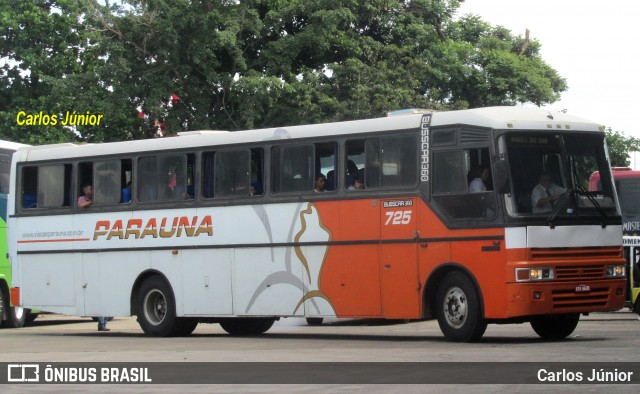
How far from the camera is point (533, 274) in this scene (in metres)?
17.1

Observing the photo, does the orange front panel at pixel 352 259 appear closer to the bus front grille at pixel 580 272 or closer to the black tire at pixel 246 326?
the bus front grille at pixel 580 272

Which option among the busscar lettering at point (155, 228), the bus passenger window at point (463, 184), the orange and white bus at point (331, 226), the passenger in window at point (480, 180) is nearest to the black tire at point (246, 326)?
the orange and white bus at point (331, 226)

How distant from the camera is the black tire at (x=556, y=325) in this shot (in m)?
18.6

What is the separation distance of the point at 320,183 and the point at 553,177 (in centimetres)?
389

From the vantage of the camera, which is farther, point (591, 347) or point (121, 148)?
point (121, 148)

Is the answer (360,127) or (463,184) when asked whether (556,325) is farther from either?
(360,127)

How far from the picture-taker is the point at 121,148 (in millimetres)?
22719

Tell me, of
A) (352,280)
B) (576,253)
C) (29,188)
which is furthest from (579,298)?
(29,188)

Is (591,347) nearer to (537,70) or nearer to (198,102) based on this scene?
(198,102)

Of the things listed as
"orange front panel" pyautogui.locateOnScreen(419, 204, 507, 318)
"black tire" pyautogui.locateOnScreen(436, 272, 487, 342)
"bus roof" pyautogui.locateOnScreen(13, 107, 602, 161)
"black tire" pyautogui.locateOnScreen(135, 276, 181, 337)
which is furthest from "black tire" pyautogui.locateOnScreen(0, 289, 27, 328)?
"black tire" pyautogui.locateOnScreen(436, 272, 487, 342)

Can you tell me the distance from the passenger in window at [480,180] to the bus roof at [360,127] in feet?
2.05

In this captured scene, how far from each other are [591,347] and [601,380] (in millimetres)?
4455

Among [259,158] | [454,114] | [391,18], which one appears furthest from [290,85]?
[454,114]

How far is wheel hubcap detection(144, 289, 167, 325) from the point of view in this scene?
73.0 feet
